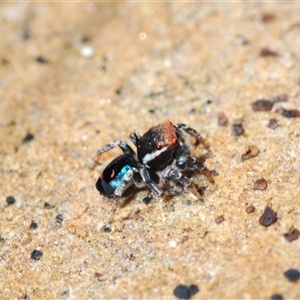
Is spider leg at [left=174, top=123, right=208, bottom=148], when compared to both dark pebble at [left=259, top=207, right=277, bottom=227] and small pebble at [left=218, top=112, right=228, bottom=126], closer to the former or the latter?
small pebble at [left=218, top=112, right=228, bottom=126]

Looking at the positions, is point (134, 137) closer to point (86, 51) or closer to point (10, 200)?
point (10, 200)

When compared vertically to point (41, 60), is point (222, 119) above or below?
below

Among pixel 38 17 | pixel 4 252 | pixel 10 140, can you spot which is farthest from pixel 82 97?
pixel 4 252

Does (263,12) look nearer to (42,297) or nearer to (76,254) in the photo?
(76,254)

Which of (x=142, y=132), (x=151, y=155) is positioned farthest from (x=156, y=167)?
(x=142, y=132)

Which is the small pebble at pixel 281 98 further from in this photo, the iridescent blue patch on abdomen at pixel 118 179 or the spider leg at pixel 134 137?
the iridescent blue patch on abdomen at pixel 118 179

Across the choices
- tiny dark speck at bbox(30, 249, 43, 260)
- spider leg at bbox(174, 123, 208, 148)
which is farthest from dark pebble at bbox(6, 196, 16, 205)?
spider leg at bbox(174, 123, 208, 148)
